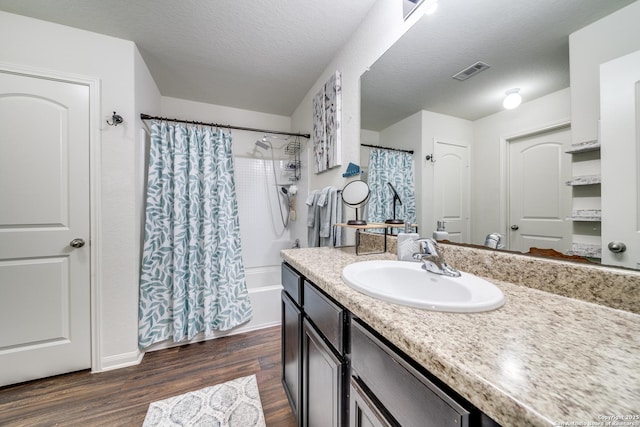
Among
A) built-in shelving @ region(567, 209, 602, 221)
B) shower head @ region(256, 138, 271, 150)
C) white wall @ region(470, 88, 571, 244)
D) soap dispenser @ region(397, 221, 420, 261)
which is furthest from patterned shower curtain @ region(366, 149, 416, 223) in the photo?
shower head @ region(256, 138, 271, 150)

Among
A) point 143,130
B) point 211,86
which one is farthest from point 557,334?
point 211,86

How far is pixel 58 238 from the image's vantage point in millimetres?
1459

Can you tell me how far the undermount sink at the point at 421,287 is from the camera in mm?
505

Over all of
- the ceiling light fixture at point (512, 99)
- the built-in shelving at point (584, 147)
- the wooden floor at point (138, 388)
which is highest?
the ceiling light fixture at point (512, 99)

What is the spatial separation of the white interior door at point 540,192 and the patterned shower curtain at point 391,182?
0.42m

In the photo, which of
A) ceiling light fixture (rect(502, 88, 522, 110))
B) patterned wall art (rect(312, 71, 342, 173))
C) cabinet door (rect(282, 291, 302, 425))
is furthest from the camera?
patterned wall art (rect(312, 71, 342, 173))

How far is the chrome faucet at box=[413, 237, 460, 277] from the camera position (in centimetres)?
73

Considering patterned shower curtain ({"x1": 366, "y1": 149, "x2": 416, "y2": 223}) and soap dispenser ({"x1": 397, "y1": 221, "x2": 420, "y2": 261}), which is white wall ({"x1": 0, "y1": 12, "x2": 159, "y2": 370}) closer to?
patterned shower curtain ({"x1": 366, "y1": 149, "x2": 416, "y2": 223})

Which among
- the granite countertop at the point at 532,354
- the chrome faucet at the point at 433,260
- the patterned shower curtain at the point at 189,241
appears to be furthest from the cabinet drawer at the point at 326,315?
the patterned shower curtain at the point at 189,241

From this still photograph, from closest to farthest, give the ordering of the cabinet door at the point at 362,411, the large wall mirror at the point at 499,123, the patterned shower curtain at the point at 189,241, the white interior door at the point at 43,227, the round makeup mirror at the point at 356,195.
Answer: the cabinet door at the point at 362,411
the large wall mirror at the point at 499,123
the round makeup mirror at the point at 356,195
the white interior door at the point at 43,227
the patterned shower curtain at the point at 189,241

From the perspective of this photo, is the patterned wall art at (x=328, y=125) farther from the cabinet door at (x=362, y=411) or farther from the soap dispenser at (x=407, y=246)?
the cabinet door at (x=362, y=411)

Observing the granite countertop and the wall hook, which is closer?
the granite countertop

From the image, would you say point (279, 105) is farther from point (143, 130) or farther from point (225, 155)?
point (143, 130)

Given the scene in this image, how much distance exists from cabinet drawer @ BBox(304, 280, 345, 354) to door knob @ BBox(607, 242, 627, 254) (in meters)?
0.72
